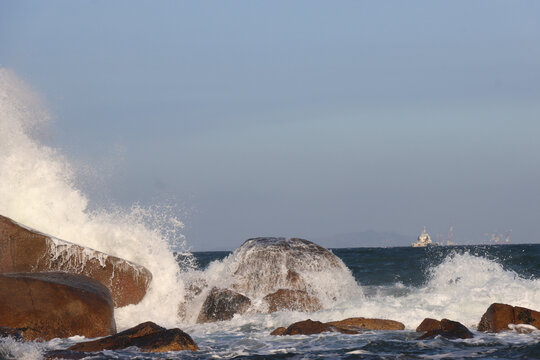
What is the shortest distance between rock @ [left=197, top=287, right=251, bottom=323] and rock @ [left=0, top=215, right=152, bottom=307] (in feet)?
4.38

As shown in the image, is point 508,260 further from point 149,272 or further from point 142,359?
point 142,359

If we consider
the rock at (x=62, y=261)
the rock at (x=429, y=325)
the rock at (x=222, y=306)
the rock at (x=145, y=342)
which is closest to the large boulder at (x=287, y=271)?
the rock at (x=222, y=306)

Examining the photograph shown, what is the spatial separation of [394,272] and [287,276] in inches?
445

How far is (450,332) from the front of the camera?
9516 millimetres

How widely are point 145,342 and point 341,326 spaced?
331 centimetres

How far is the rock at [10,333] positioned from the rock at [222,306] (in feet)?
14.5

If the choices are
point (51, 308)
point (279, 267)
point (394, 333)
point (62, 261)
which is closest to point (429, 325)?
point (394, 333)

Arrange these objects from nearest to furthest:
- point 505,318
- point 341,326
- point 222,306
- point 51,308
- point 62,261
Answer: point 51,308 → point 505,318 → point 341,326 → point 62,261 → point 222,306

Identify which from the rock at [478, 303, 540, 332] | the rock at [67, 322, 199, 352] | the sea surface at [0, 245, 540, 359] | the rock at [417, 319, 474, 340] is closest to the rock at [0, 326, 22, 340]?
the sea surface at [0, 245, 540, 359]

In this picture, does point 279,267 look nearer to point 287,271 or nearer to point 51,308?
point 287,271

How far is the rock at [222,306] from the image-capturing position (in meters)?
12.9

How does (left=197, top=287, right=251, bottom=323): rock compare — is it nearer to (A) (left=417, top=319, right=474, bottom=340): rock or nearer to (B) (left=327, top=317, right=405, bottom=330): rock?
(B) (left=327, top=317, right=405, bottom=330): rock

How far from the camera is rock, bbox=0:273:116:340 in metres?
9.72

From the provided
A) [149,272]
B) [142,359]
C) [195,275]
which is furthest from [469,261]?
[142,359]
